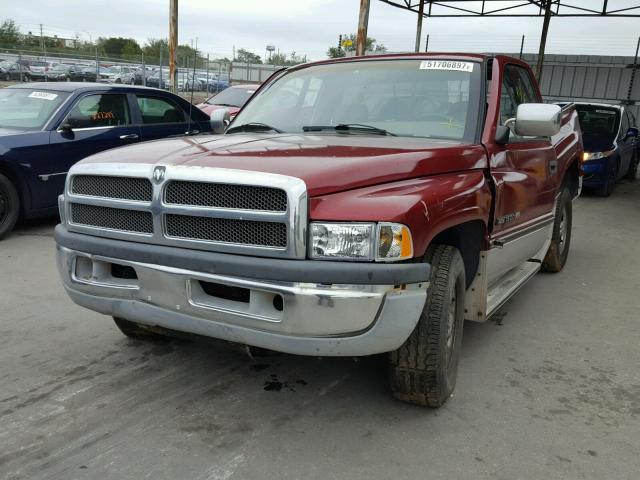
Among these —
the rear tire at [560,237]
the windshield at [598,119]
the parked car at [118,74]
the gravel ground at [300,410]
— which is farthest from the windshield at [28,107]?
the parked car at [118,74]

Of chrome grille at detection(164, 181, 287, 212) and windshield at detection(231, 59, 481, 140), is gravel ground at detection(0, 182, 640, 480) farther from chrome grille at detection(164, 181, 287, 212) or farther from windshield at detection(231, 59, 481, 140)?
windshield at detection(231, 59, 481, 140)

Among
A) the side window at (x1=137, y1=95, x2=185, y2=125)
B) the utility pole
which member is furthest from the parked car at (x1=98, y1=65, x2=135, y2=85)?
the side window at (x1=137, y1=95, x2=185, y2=125)

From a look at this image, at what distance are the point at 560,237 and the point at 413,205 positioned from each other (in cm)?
375

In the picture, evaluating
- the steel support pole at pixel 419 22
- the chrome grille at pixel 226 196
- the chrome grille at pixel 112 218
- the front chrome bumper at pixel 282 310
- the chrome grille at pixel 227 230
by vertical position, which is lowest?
the front chrome bumper at pixel 282 310

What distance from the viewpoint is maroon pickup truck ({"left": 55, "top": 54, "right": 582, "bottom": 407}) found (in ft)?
8.32

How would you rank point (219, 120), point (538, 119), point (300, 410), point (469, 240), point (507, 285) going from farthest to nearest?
point (219, 120), point (507, 285), point (538, 119), point (469, 240), point (300, 410)

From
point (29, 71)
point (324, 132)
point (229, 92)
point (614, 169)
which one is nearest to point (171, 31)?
point (229, 92)

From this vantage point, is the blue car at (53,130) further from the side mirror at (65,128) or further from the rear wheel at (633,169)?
the rear wheel at (633,169)

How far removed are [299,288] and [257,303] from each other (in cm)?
23

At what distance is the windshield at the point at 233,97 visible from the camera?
12.8m

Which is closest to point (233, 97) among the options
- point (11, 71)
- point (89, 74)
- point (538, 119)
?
point (538, 119)

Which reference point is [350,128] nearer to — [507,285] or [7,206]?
[507,285]

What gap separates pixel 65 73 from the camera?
93.0 feet

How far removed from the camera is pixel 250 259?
2.60 m
